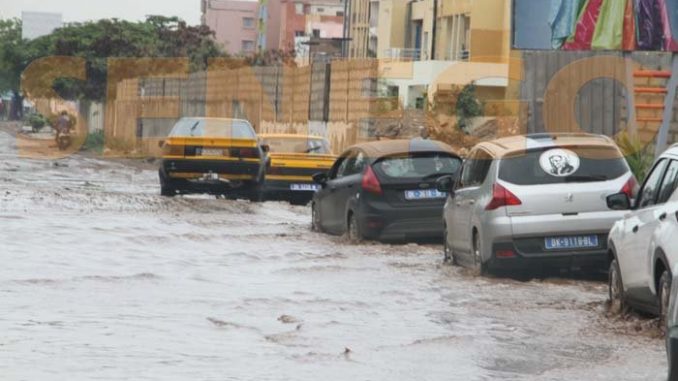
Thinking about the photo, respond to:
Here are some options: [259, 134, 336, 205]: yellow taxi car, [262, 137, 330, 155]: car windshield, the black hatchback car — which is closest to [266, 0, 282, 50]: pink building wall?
[262, 137, 330, 155]: car windshield

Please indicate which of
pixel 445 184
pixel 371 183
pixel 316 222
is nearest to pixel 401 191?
pixel 371 183

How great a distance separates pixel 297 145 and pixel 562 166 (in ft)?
53.0

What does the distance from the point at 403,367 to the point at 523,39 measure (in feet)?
55.1

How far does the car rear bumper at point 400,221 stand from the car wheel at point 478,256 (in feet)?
11.6

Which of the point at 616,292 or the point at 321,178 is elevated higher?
the point at 321,178

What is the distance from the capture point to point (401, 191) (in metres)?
20.8

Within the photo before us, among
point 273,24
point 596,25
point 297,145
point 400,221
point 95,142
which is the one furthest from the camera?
point 273,24

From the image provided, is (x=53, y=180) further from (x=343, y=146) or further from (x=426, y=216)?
(x=426, y=216)

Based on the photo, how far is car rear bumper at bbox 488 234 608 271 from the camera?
16.2 metres

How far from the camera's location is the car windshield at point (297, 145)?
31875 millimetres

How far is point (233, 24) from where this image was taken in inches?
6486

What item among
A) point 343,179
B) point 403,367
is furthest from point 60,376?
point 343,179

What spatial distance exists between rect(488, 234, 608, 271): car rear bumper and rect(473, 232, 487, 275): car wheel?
0.44m

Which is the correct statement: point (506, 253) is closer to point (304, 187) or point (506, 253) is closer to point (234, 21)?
point (304, 187)
